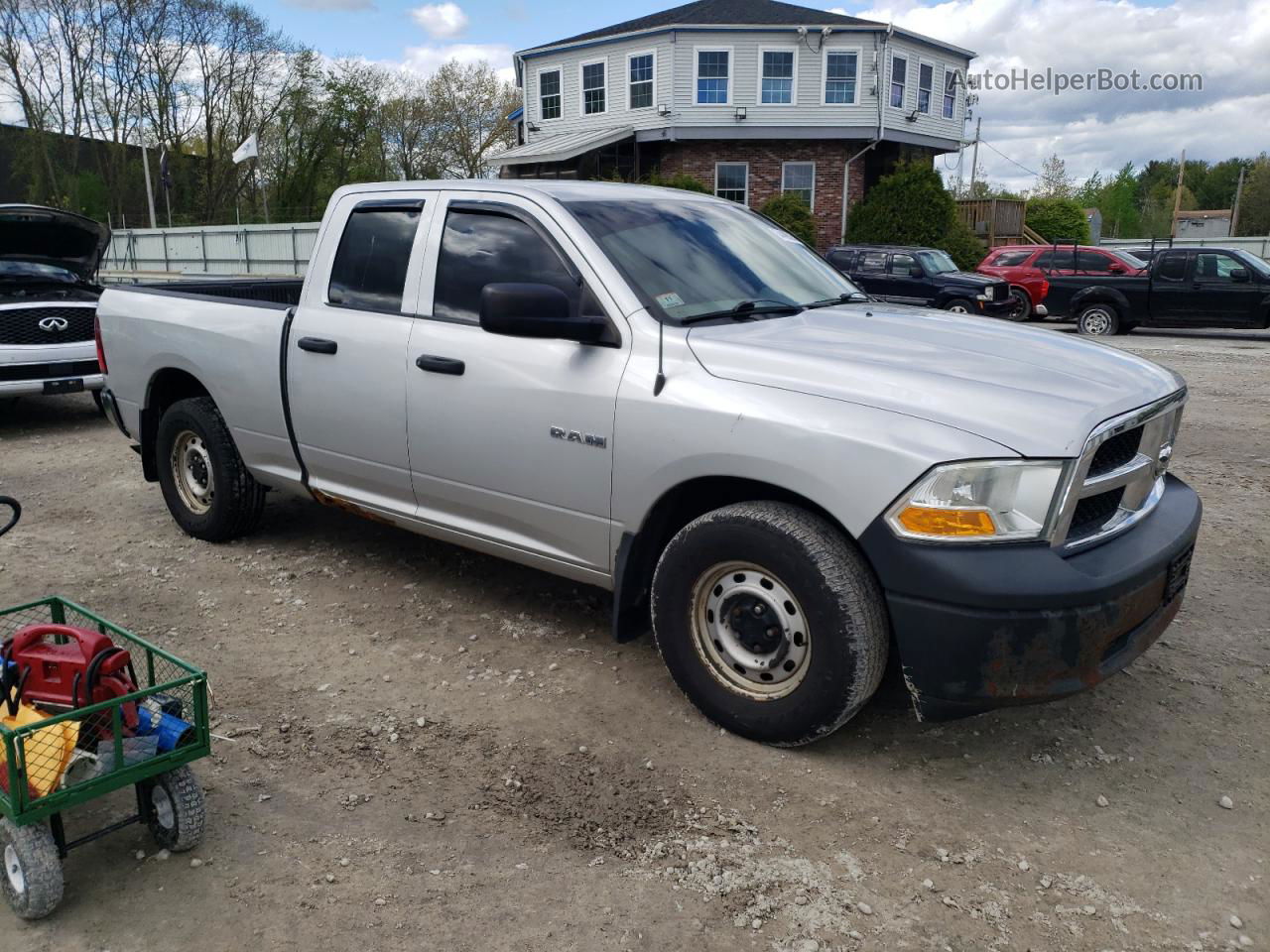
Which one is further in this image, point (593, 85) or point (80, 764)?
point (593, 85)

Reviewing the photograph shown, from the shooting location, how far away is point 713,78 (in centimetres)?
3253

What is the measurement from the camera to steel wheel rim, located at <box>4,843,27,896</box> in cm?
272

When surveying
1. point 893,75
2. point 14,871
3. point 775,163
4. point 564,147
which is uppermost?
point 893,75

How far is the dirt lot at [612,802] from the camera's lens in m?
2.77

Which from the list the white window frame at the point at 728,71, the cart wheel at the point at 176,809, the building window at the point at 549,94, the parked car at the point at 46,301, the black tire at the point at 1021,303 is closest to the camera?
the cart wheel at the point at 176,809

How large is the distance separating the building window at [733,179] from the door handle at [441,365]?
3029cm

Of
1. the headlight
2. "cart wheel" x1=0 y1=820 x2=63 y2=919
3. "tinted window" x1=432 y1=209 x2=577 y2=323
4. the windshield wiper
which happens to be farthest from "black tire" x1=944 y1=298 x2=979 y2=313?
"cart wheel" x1=0 y1=820 x2=63 y2=919

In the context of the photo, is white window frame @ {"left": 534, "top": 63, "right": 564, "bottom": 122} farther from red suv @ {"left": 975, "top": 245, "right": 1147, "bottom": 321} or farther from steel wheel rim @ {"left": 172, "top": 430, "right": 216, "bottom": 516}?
steel wheel rim @ {"left": 172, "top": 430, "right": 216, "bottom": 516}

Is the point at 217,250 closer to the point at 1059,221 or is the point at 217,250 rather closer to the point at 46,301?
the point at 46,301

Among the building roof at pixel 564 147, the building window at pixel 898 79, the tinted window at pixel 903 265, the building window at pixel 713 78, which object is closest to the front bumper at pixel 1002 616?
the tinted window at pixel 903 265

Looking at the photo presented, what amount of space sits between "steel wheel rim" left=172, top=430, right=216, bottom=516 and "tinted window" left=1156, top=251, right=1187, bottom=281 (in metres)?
17.4

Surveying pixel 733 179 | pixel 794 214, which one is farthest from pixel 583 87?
pixel 794 214

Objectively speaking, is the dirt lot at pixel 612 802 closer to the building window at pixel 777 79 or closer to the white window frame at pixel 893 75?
the building window at pixel 777 79

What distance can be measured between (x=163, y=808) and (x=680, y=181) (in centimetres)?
2825
